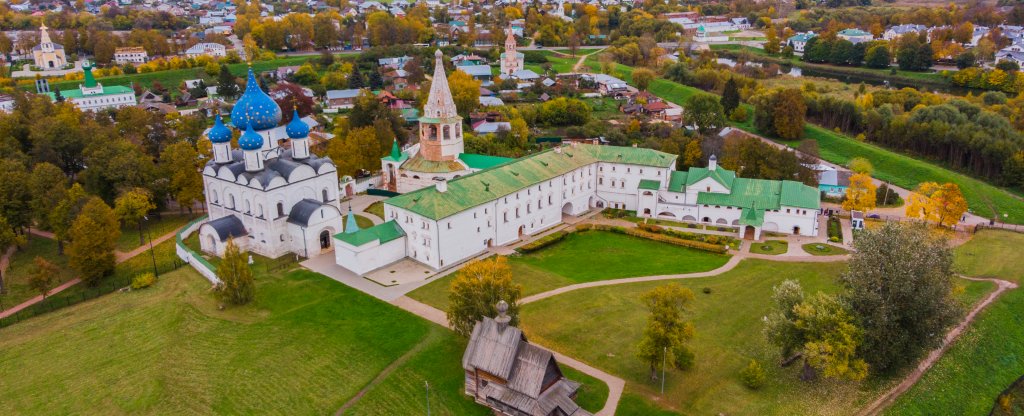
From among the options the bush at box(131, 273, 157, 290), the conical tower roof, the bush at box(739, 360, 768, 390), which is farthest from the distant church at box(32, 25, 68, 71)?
the bush at box(739, 360, 768, 390)

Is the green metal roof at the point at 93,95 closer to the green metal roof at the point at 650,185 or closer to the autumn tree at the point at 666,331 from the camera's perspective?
the green metal roof at the point at 650,185

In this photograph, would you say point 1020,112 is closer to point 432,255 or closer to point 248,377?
point 432,255

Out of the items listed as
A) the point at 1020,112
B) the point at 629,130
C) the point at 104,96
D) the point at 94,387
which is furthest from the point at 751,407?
the point at 104,96

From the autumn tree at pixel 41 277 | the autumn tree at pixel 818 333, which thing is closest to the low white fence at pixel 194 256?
the autumn tree at pixel 41 277

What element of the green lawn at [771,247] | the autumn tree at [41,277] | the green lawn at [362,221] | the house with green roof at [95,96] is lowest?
the green lawn at [771,247]

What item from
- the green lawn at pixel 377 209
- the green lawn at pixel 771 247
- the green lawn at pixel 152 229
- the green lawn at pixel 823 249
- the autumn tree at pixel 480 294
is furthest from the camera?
the green lawn at pixel 377 209

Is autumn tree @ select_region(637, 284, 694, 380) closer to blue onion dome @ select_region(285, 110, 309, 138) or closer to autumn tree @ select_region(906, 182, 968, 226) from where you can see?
blue onion dome @ select_region(285, 110, 309, 138)

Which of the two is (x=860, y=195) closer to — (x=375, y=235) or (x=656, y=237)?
(x=656, y=237)

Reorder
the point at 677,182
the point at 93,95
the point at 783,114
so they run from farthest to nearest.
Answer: the point at 93,95
the point at 783,114
the point at 677,182

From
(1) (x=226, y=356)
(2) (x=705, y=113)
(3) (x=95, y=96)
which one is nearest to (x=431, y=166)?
(1) (x=226, y=356)
